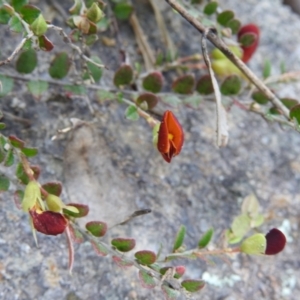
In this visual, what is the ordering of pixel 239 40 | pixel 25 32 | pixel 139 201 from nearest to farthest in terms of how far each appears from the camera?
pixel 25 32 < pixel 139 201 < pixel 239 40

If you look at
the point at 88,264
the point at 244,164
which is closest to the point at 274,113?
the point at 244,164

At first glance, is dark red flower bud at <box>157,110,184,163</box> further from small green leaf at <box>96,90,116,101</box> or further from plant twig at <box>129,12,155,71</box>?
plant twig at <box>129,12,155,71</box>

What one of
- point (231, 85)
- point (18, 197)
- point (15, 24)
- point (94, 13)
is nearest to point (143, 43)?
point (231, 85)

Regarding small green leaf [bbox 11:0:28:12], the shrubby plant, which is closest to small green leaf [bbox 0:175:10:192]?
the shrubby plant

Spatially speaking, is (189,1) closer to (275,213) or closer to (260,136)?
(260,136)

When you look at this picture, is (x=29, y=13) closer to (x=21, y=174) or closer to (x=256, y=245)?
(x=21, y=174)
